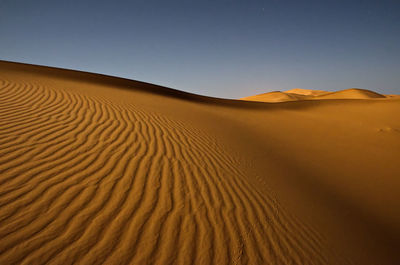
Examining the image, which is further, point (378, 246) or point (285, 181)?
point (285, 181)

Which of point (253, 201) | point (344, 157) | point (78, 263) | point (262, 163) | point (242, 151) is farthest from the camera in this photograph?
point (344, 157)

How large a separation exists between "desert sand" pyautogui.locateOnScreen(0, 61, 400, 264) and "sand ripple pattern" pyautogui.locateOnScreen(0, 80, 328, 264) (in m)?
0.01

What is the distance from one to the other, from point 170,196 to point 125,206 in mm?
585

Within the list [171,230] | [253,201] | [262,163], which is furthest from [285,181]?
[171,230]

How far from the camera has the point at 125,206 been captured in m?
2.22

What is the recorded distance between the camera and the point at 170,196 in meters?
2.56

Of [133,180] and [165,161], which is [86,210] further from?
[165,161]

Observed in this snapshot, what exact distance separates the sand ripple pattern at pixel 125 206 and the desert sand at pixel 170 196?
12 millimetres

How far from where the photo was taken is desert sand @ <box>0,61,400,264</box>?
72.1 inches

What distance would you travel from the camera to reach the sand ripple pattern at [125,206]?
5.72ft

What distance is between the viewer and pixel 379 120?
9.54 m

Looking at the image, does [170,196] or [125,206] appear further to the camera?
[170,196]

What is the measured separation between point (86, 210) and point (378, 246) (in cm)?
391

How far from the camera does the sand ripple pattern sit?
1.74m
